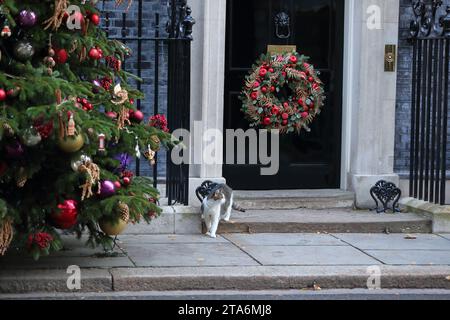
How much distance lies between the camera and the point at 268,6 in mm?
10602

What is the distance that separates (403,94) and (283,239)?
2.67 m

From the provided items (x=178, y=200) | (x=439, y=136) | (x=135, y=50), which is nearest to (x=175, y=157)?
(x=178, y=200)

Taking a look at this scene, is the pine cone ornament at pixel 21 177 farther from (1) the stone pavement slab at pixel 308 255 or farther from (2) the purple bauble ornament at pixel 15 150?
(1) the stone pavement slab at pixel 308 255

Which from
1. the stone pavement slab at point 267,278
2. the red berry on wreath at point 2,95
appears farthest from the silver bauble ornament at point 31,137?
the stone pavement slab at point 267,278

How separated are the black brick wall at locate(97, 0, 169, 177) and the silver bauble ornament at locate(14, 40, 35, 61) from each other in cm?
297

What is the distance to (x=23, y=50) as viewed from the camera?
7.23 m

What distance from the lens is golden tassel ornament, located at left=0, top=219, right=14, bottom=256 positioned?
6968 millimetres

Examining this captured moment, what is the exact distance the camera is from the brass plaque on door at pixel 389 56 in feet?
34.6

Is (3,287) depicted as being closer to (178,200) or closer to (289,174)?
(178,200)

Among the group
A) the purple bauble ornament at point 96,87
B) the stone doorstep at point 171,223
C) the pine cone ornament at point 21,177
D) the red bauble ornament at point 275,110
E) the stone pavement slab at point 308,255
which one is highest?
the purple bauble ornament at point 96,87

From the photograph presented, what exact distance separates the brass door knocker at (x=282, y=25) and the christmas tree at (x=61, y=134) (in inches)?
126

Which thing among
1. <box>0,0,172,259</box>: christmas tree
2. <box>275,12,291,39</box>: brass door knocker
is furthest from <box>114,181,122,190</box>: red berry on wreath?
<box>275,12,291,39</box>: brass door knocker

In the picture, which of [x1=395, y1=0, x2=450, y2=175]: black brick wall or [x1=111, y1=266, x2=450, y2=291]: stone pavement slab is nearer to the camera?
[x1=111, y1=266, x2=450, y2=291]: stone pavement slab

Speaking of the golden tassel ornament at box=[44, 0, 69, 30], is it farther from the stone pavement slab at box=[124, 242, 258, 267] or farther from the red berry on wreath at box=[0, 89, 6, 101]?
the stone pavement slab at box=[124, 242, 258, 267]
